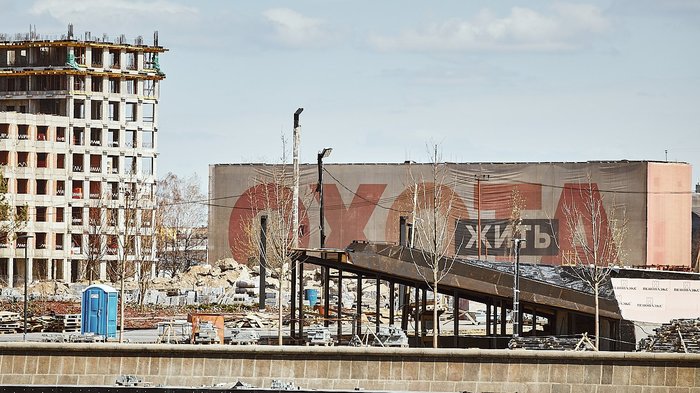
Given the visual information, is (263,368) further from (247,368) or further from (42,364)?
(42,364)

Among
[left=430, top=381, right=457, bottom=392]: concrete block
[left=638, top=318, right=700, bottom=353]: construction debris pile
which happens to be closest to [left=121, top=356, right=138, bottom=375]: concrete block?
[left=430, top=381, right=457, bottom=392]: concrete block

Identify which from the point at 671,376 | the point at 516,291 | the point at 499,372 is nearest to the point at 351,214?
the point at 516,291

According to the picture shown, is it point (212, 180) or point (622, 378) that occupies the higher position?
point (212, 180)

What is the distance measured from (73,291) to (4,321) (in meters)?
27.3

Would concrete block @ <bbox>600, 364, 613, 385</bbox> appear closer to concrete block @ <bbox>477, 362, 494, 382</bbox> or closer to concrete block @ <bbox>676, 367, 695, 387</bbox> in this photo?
concrete block @ <bbox>676, 367, 695, 387</bbox>

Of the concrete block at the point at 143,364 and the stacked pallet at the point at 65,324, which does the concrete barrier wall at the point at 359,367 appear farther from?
the stacked pallet at the point at 65,324

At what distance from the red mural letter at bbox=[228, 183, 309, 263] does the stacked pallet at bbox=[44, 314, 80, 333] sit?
4186cm

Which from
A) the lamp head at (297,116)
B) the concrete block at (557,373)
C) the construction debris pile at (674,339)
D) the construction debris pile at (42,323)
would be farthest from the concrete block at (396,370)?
the lamp head at (297,116)

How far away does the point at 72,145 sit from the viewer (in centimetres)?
10738

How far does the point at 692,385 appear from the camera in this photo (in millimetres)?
32031

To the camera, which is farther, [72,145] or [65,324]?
[72,145]

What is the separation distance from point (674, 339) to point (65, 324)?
24.0 metres

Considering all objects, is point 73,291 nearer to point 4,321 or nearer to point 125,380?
point 4,321

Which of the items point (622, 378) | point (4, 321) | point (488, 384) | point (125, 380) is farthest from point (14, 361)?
point (4, 321)
